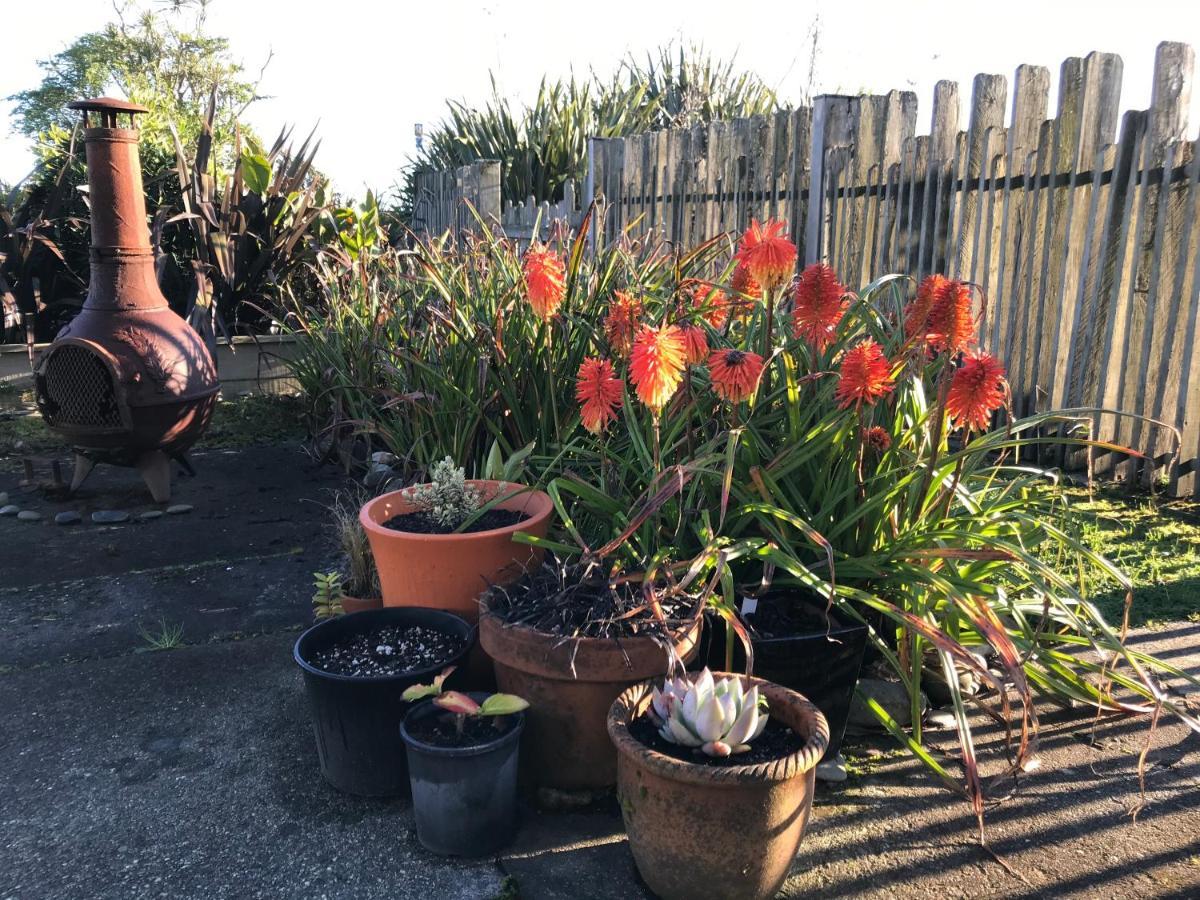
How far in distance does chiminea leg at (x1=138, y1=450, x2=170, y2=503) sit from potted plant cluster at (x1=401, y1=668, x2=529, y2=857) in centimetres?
332

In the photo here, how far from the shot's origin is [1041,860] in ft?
6.93

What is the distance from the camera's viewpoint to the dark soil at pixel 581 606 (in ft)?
7.47

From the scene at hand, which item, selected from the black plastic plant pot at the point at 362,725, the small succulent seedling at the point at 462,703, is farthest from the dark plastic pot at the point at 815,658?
the black plastic plant pot at the point at 362,725

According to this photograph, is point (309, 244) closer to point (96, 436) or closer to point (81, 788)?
point (96, 436)

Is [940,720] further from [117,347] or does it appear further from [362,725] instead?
[117,347]

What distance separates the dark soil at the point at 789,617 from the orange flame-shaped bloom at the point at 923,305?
0.78 m

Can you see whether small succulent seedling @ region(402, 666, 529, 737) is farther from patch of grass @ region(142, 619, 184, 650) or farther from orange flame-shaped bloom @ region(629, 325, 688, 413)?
patch of grass @ region(142, 619, 184, 650)

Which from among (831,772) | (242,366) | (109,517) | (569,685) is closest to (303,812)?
(569,685)

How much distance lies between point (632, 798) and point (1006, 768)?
1.13m

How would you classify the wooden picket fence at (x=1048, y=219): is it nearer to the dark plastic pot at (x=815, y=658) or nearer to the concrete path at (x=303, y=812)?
the concrete path at (x=303, y=812)

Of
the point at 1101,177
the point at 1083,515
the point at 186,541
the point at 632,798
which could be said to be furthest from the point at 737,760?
the point at 1101,177

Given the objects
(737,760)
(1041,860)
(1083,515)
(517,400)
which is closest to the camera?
(737,760)

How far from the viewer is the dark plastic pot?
2.35 m

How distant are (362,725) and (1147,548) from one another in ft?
10.8
